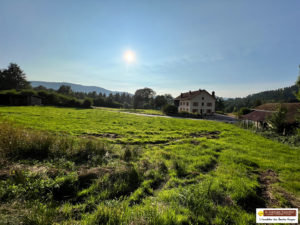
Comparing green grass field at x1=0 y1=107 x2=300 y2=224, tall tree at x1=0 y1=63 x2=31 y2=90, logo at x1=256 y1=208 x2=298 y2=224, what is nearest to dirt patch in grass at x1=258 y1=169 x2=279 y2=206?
green grass field at x1=0 y1=107 x2=300 y2=224

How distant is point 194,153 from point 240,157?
8.58ft

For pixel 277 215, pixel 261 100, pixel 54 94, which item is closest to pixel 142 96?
pixel 54 94

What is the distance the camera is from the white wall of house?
45.3 metres

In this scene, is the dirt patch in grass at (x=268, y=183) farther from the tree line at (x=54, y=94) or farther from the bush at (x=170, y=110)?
the tree line at (x=54, y=94)

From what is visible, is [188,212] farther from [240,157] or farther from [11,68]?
[11,68]

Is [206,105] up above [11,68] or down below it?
below

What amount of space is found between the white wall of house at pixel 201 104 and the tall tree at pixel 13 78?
9465cm

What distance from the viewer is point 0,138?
201 inches

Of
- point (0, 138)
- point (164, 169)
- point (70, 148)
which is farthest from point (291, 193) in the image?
point (0, 138)

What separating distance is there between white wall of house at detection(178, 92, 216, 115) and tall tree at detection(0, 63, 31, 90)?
9465 cm

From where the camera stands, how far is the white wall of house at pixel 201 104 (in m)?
45.3

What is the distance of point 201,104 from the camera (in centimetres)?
4638

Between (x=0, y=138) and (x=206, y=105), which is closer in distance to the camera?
(x=0, y=138)

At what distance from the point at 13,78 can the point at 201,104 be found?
10227cm
